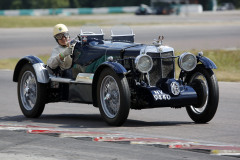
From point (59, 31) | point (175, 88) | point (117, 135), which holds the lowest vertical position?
point (117, 135)

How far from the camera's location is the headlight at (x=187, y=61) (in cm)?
889

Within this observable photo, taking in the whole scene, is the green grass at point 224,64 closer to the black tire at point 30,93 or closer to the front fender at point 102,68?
the black tire at point 30,93

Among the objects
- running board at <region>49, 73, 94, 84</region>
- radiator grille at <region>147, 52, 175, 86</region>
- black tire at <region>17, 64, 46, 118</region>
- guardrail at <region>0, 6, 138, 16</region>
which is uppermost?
guardrail at <region>0, 6, 138, 16</region>

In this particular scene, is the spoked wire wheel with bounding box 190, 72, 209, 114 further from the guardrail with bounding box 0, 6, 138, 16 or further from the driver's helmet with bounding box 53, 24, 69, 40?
the guardrail with bounding box 0, 6, 138, 16

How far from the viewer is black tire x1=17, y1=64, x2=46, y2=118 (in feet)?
32.0

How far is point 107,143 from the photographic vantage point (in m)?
7.30

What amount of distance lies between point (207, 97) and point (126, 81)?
1328 mm

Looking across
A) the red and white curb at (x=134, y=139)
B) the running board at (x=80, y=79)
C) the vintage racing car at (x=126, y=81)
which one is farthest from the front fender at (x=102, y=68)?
the red and white curb at (x=134, y=139)

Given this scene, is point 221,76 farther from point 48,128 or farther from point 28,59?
point 48,128

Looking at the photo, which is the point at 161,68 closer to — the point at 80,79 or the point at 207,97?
the point at 207,97

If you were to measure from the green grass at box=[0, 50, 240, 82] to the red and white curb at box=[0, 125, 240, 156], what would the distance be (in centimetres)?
809

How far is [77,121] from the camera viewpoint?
31.3 feet

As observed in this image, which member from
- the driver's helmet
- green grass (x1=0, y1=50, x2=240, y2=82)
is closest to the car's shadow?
the driver's helmet

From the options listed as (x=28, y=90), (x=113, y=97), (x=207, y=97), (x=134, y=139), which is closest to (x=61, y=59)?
(x=28, y=90)
